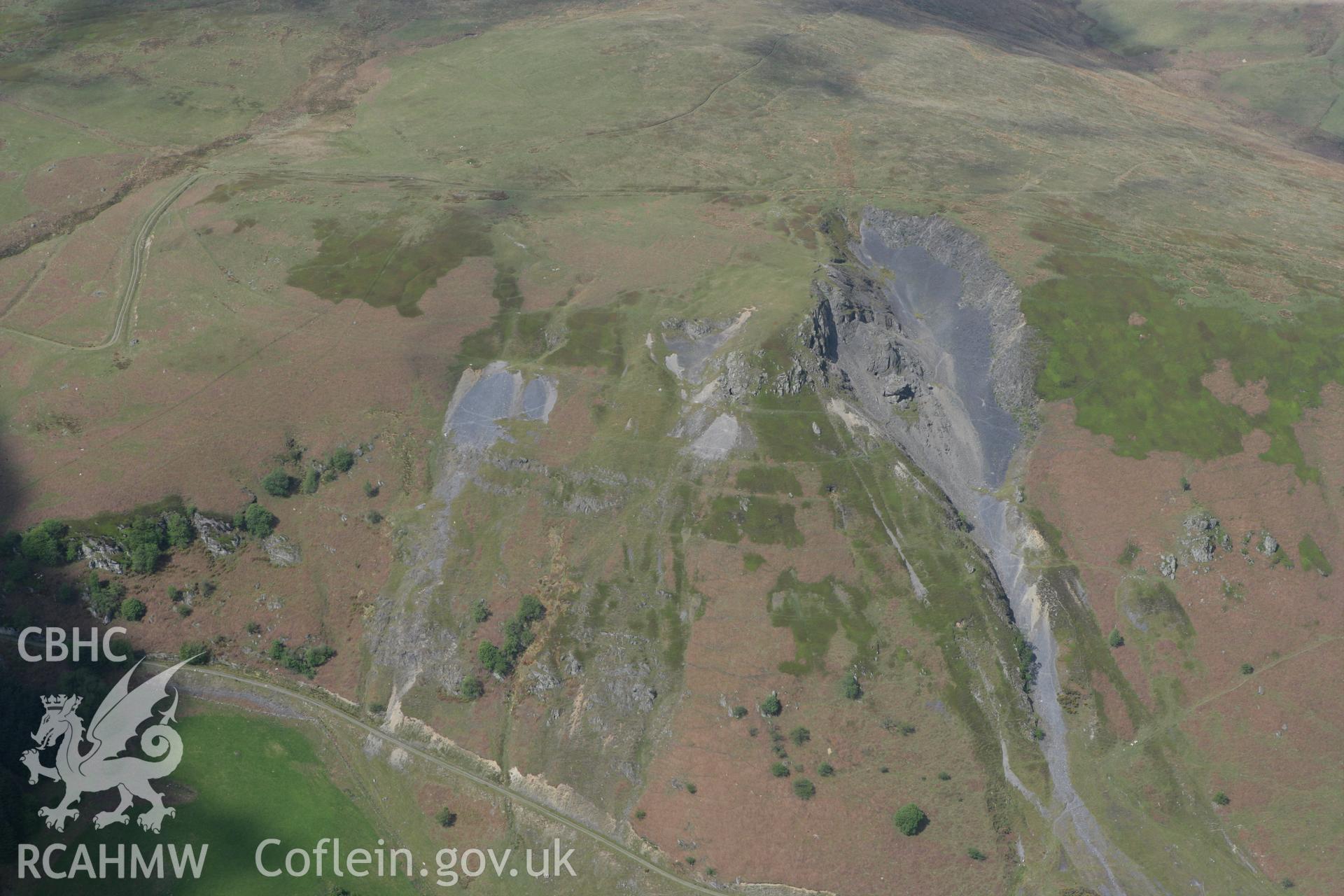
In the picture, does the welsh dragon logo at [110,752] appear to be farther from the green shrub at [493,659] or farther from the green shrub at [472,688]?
the green shrub at [493,659]

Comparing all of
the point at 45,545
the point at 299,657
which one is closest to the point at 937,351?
the point at 299,657

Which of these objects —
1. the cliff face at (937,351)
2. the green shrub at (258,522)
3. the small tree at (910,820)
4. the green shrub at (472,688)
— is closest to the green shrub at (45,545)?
the green shrub at (258,522)

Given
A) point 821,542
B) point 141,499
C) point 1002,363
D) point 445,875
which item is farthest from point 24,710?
point 1002,363

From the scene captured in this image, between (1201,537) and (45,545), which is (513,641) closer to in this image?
(45,545)

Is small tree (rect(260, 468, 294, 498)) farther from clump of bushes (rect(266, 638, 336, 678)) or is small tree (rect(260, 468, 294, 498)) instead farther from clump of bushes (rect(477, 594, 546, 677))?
clump of bushes (rect(477, 594, 546, 677))

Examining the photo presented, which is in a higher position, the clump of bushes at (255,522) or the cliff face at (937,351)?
the cliff face at (937,351)

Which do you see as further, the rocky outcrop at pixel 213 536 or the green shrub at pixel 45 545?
the rocky outcrop at pixel 213 536

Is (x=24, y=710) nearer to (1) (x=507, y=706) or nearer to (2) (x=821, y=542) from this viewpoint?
(1) (x=507, y=706)
